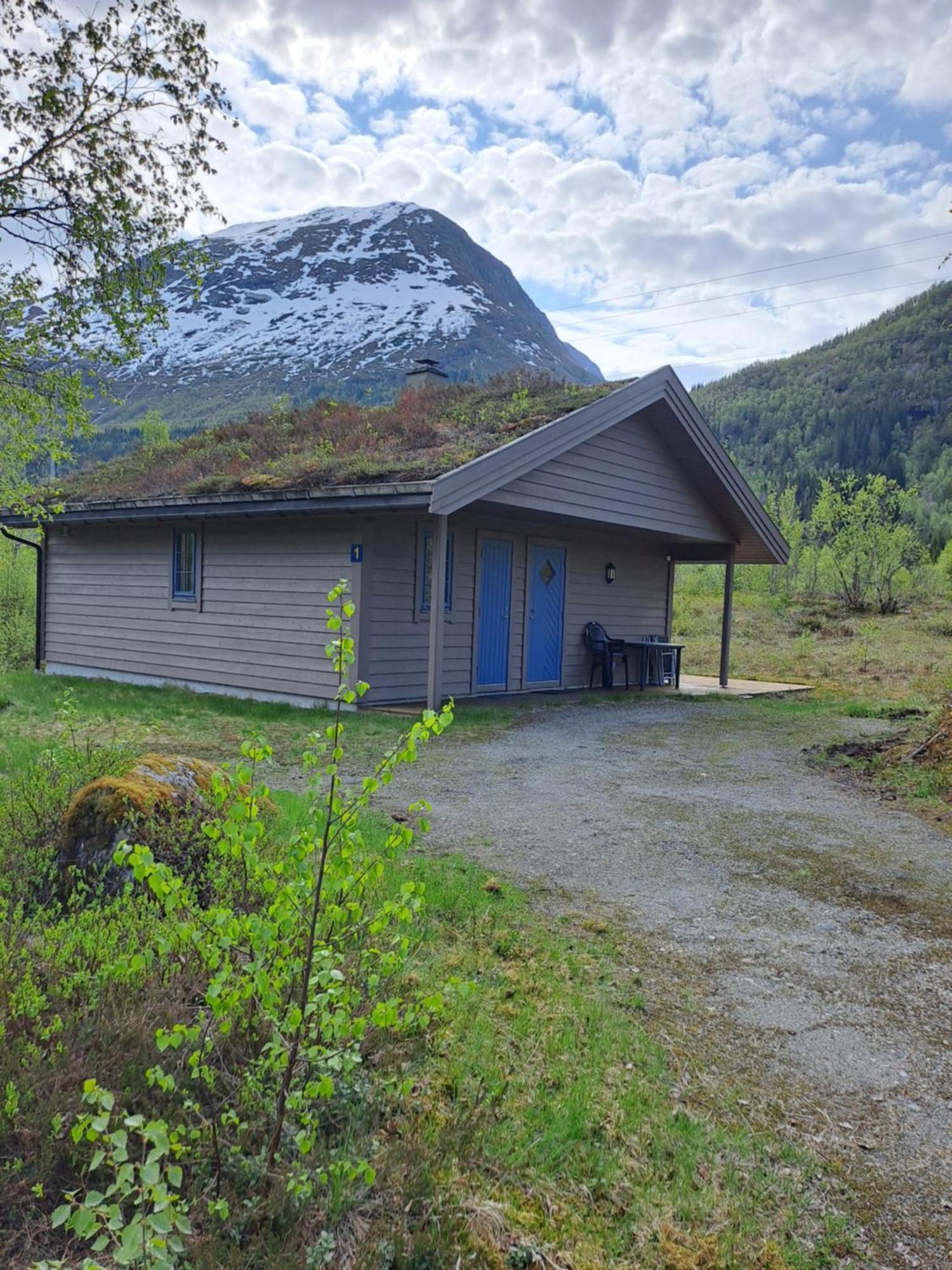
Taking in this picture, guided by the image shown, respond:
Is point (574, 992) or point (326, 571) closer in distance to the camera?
point (574, 992)

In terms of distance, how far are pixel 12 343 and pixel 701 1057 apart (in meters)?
7.43

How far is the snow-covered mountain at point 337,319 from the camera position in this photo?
80.4 metres

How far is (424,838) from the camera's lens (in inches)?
195

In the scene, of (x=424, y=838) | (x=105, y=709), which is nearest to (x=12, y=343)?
(x=105, y=709)

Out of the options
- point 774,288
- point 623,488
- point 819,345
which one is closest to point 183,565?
point 623,488

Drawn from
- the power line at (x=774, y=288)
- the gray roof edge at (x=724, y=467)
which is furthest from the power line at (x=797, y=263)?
the gray roof edge at (x=724, y=467)

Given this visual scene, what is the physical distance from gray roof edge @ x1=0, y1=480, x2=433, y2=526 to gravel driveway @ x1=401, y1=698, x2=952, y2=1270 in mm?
2621

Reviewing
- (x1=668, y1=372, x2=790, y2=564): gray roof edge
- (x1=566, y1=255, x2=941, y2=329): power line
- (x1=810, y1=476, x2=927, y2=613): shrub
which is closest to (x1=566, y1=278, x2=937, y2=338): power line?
(x1=566, y1=255, x2=941, y2=329): power line

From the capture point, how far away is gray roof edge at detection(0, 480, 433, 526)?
868 centimetres

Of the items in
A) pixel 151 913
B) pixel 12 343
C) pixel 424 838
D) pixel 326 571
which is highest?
pixel 12 343

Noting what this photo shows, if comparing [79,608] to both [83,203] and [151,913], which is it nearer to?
[83,203]

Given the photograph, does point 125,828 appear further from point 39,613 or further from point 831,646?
point 831,646

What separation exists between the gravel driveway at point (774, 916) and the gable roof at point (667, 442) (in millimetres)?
2713

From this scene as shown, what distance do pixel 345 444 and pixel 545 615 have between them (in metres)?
3.80
